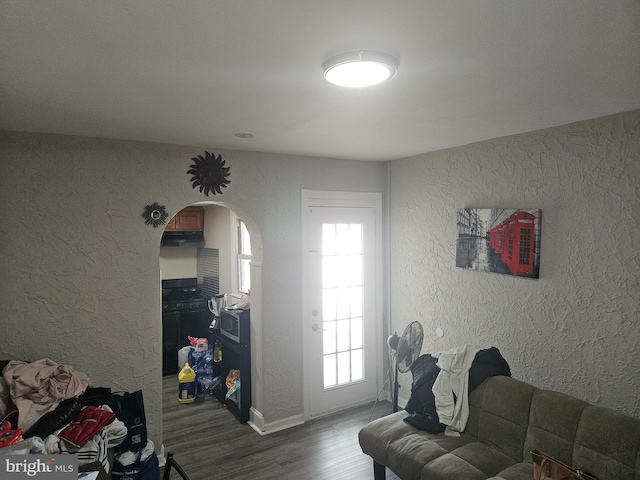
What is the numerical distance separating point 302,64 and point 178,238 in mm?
4569

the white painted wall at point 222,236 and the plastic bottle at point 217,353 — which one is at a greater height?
the white painted wall at point 222,236

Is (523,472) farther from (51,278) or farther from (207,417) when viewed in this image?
(51,278)

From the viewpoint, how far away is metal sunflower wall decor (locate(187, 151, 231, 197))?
3512mm

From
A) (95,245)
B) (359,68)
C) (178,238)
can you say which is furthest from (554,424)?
(178,238)

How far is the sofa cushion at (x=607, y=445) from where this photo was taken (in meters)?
2.09

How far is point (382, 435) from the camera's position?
2.84 m

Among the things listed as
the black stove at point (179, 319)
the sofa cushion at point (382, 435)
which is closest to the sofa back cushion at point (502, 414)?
the sofa cushion at point (382, 435)

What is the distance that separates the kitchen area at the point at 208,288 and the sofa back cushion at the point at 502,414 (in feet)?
7.43

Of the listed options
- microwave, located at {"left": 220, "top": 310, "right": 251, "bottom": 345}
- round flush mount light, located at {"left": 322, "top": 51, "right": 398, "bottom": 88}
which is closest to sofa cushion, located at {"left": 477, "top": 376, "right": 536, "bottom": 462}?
round flush mount light, located at {"left": 322, "top": 51, "right": 398, "bottom": 88}

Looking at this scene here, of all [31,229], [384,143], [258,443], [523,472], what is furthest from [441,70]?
[258,443]

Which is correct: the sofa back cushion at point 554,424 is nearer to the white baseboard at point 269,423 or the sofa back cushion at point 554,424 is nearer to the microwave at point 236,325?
the white baseboard at point 269,423

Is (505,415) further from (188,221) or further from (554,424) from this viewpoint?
(188,221)

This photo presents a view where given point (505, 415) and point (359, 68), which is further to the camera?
point (505, 415)

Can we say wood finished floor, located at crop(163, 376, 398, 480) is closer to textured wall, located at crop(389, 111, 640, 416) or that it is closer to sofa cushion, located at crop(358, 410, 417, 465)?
sofa cushion, located at crop(358, 410, 417, 465)
